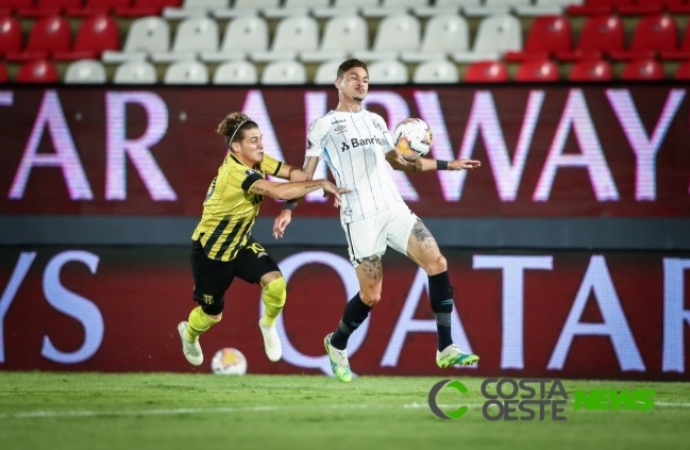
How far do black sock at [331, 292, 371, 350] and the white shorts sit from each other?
0.33 m

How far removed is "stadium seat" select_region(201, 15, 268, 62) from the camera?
562 inches

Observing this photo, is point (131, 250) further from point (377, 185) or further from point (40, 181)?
point (377, 185)

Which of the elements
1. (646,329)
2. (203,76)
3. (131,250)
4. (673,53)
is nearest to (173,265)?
(131,250)

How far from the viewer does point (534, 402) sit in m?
8.88

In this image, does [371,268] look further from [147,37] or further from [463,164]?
[147,37]

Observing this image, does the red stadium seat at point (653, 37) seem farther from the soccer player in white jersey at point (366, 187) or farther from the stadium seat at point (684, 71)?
the soccer player in white jersey at point (366, 187)

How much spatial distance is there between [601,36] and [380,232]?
15.3 feet

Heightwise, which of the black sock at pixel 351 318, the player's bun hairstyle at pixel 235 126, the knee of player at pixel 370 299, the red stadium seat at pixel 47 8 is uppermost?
the red stadium seat at pixel 47 8

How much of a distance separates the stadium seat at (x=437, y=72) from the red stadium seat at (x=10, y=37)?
4.77m

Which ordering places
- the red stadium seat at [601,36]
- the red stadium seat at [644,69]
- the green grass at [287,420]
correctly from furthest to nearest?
the red stadium seat at [601,36], the red stadium seat at [644,69], the green grass at [287,420]

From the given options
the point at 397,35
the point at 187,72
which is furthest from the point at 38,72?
the point at 397,35

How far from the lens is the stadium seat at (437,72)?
12914 millimetres

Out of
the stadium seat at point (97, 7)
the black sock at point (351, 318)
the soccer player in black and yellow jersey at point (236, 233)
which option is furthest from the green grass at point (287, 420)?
the stadium seat at point (97, 7)

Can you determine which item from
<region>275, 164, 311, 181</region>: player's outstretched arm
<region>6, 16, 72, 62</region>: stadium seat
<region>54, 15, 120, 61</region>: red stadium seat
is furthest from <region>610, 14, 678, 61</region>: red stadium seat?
<region>6, 16, 72, 62</region>: stadium seat
